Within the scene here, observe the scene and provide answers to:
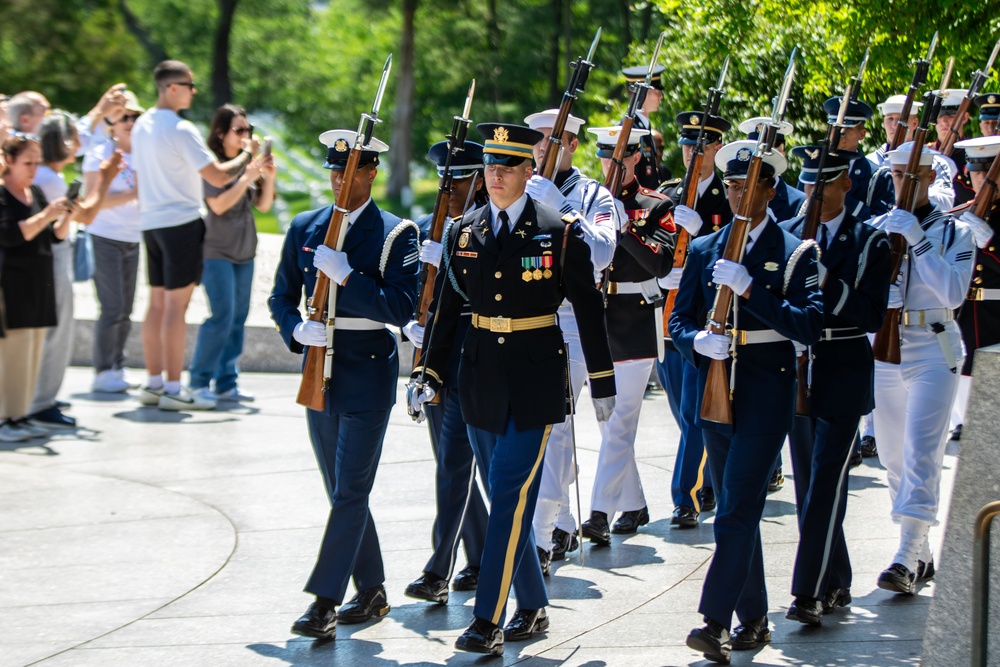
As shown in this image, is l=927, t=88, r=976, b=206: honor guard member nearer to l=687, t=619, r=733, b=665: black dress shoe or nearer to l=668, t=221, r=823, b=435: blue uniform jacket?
l=668, t=221, r=823, b=435: blue uniform jacket

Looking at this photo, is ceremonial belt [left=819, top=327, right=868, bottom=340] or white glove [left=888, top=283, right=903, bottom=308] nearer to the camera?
ceremonial belt [left=819, top=327, right=868, bottom=340]

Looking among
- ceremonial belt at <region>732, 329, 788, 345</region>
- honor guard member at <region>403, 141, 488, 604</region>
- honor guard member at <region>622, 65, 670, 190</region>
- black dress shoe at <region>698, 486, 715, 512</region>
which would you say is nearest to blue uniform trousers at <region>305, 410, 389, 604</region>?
honor guard member at <region>403, 141, 488, 604</region>

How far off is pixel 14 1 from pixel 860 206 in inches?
1808

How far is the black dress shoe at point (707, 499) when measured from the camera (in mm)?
8352

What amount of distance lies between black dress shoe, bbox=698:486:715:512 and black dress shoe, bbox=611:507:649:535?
1.76ft

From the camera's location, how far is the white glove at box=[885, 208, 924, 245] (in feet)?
22.4

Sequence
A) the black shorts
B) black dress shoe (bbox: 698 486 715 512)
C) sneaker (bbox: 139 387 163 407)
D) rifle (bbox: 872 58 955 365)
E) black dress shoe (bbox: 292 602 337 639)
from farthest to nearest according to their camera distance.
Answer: sneaker (bbox: 139 387 163 407)
the black shorts
black dress shoe (bbox: 698 486 715 512)
rifle (bbox: 872 58 955 365)
black dress shoe (bbox: 292 602 337 639)

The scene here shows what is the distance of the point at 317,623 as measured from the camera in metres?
6.16

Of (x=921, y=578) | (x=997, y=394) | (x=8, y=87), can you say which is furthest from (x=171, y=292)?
(x=8, y=87)

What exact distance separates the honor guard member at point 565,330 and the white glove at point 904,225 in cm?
128

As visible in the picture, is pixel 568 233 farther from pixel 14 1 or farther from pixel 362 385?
pixel 14 1

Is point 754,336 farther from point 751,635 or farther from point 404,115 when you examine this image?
point 404,115

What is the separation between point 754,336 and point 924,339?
1310mm

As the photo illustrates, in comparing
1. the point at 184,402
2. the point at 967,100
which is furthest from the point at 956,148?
the point at 184,402
